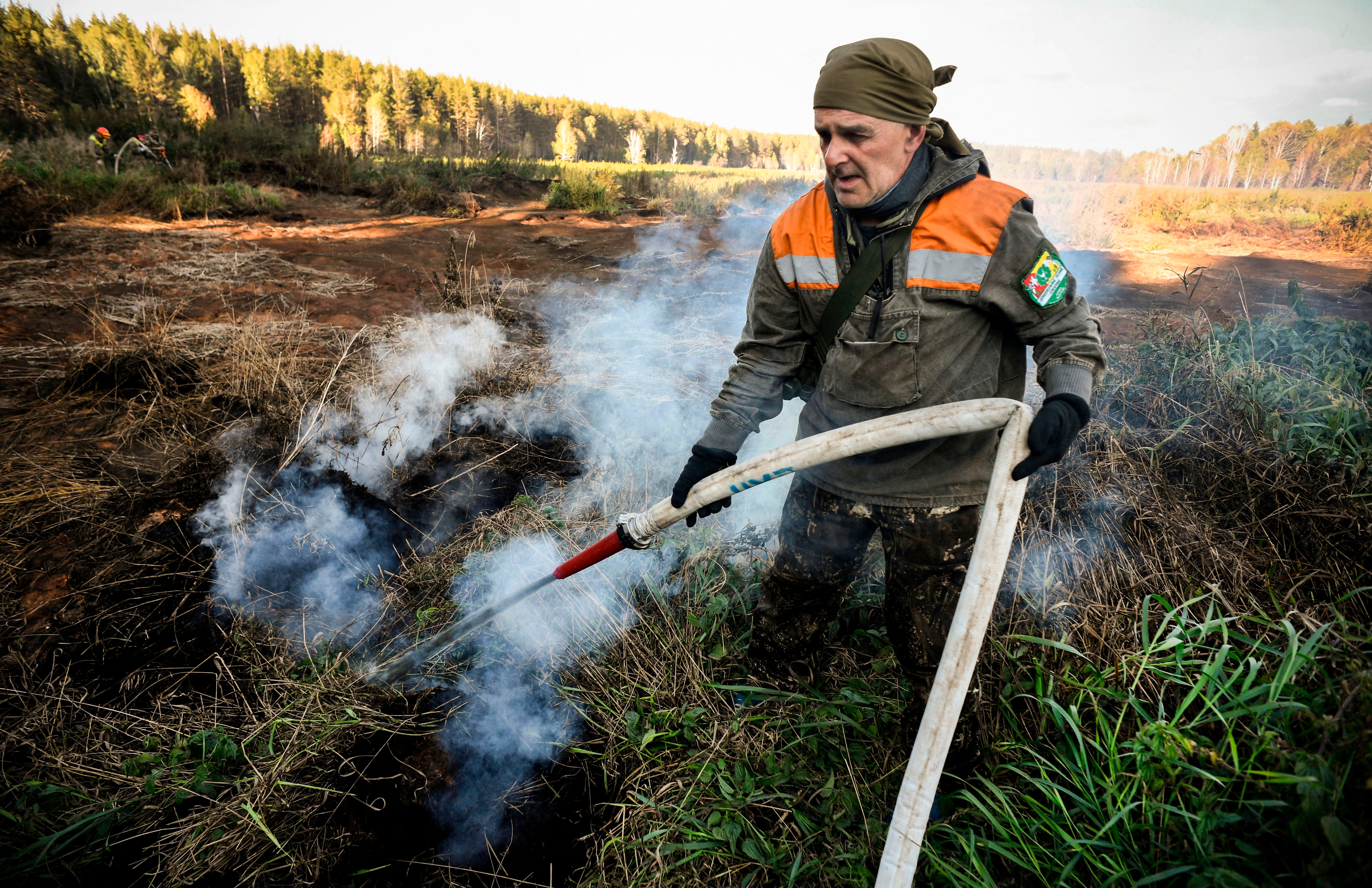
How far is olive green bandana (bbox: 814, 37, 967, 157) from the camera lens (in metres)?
1.41

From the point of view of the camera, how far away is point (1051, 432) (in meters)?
1.33

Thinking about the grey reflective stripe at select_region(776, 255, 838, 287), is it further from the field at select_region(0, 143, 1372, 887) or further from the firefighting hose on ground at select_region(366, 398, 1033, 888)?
the field at select_region(0, 143, 1372, 887)

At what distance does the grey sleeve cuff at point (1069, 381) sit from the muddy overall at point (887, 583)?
16.1 inches

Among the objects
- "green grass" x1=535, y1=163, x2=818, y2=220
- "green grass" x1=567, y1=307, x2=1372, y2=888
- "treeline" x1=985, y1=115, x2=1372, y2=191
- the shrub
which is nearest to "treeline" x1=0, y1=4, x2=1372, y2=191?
"treeline" x1=985, y1=115, x2=1372, y2=191

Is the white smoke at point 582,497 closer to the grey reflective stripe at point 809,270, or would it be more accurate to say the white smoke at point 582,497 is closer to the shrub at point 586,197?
the grey reflective stripe at point 809,270

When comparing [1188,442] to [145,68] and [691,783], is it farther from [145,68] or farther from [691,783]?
[145,68]

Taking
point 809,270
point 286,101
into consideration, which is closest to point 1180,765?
point 809,270

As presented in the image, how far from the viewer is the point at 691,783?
1.88 m

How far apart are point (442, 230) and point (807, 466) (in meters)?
11.9

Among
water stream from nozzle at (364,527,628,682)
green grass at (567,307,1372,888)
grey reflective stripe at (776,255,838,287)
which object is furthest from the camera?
water stream from nozzle at (364,527,628,682)

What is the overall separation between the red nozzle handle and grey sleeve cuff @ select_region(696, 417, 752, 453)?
17.1 inches

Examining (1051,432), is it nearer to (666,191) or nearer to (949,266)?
(949,266)

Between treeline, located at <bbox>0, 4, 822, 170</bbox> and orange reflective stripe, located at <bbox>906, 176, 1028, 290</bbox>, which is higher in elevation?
treeline, located at <bbox>0, 4, 822, 170</bbox>

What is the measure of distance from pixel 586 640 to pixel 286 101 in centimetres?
3409
